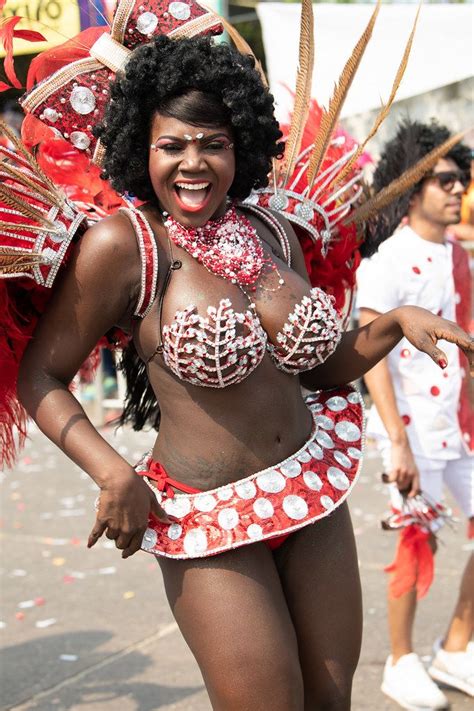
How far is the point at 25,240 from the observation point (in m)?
2.35

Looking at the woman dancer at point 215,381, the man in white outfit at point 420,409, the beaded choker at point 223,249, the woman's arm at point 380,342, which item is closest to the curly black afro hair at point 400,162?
the man in white outfit at point 420,409

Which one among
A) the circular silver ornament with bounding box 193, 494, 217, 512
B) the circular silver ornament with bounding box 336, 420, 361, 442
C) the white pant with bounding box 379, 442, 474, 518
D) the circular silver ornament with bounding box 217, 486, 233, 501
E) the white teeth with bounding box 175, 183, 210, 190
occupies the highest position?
the white teeth with bounding box 175, 183, 210, 190

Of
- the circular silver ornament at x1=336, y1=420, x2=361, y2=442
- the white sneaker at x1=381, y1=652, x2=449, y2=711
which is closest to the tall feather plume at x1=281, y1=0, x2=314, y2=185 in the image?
the circular silver ornament at x1=336, y1=420, x2=361, y2=442

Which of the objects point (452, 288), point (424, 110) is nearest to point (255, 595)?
point (452, 288)

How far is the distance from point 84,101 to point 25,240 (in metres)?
0.43

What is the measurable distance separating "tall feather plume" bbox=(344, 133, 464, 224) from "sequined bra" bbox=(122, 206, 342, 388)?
0.52 metres

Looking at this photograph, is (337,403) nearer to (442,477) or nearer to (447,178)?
(442,477)

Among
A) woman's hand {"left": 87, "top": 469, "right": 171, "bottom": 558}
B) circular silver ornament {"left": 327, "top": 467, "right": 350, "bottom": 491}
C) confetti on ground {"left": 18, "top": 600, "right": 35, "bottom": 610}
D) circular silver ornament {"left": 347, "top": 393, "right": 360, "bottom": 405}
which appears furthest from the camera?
confetti on ground {"left": 18, "top": 600, "right": 35, "bottom": 610}

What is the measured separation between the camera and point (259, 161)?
8.23 feet

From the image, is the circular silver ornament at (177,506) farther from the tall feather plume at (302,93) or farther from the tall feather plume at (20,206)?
the tall feather plume at (302,93)

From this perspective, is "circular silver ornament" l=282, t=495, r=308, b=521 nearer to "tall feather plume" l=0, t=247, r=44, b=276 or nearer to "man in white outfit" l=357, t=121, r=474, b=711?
"tall feather plume" l=0, t=247, r=44, b=276

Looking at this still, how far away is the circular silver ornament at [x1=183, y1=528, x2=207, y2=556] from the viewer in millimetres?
2307

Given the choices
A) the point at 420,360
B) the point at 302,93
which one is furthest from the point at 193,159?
the point at 420,360

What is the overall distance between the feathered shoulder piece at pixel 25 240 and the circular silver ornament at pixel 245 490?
60cm
